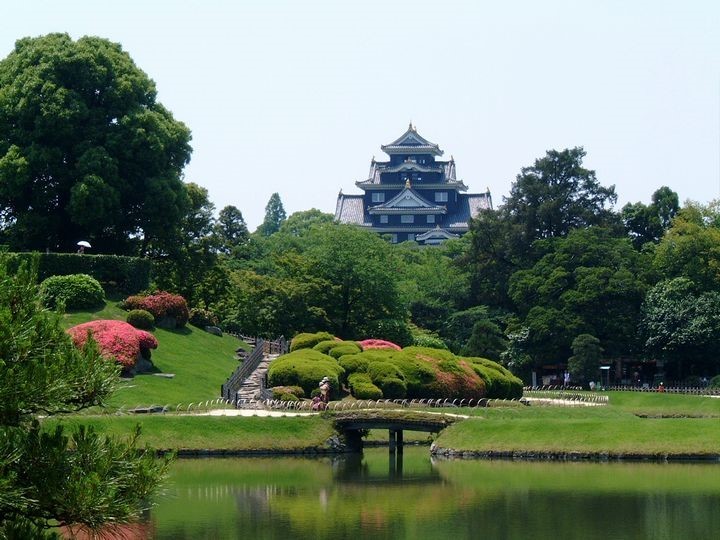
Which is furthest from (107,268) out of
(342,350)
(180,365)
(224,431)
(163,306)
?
(224,431)

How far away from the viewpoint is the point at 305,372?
157ft

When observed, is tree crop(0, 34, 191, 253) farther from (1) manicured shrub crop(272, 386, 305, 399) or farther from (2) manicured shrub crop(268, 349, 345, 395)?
(1) manicured shrub crop(272, 386, 305, 399)

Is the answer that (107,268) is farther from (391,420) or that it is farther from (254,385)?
(391,420)

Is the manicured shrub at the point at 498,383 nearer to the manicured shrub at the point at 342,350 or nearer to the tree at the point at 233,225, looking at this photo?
the manicured shrub at the point at 342,350

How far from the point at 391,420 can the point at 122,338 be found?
523 inches

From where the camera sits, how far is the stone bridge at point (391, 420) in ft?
139

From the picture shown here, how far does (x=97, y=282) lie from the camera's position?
185ft

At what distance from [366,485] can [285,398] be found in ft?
40.3

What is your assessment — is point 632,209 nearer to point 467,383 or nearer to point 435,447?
point 467,383

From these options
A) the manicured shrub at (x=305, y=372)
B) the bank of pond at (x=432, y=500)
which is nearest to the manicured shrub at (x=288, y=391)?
the manicured shrub at (x=305, y=372)

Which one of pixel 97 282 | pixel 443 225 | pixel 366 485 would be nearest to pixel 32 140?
pixel 97 282

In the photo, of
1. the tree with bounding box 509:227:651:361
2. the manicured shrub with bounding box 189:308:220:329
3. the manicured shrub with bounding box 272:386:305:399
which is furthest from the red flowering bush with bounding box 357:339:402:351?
the tree with bounding box 509:227:651:361

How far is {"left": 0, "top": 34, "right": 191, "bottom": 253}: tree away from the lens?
58.1 metres

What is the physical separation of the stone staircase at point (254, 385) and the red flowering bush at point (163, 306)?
4880 mm
